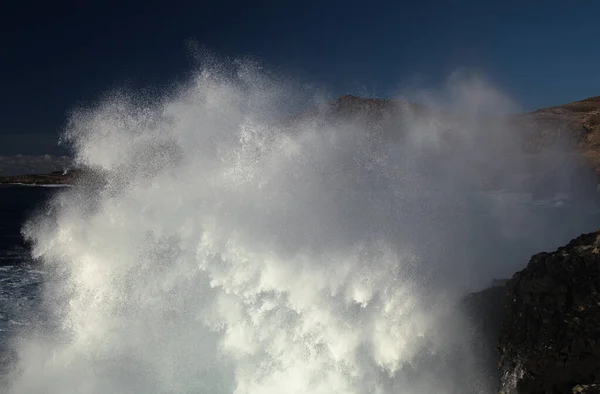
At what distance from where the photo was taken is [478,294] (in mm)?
11094

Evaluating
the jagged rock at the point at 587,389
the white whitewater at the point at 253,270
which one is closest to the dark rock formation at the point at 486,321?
the white whitewater at the point at 253,270

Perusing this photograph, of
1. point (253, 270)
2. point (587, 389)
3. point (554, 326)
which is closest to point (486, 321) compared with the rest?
point (554, 326)

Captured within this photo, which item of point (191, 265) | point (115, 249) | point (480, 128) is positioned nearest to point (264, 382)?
point (191, 265)

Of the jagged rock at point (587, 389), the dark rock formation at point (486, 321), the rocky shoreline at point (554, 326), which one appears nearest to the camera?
the jagged rock at point (587, 389)

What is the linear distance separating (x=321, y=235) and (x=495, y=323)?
4768mm

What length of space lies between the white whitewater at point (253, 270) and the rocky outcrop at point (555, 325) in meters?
1.47

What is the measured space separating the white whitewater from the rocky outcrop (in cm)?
147

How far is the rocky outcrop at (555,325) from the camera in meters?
8.12

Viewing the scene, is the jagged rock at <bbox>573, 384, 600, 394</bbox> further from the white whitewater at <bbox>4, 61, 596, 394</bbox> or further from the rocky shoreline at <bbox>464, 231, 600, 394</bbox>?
the white whitewater at <bbox>4, 61, 596, 394</bbox>

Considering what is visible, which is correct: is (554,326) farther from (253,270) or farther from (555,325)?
(253,270)

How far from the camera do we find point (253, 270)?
12195 mm

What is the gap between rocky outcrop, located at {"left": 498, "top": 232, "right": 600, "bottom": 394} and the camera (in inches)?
320

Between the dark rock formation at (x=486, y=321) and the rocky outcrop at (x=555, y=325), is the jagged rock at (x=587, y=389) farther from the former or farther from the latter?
the dark rock formation at (x=486, y=321)

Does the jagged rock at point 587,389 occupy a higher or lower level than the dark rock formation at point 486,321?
lower
